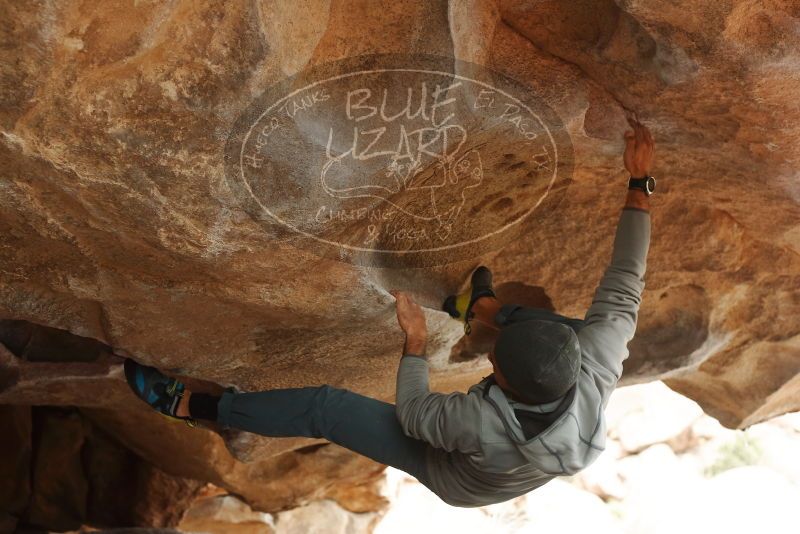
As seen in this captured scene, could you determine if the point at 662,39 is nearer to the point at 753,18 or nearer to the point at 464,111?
the point at 753,18

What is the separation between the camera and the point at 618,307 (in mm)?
1881

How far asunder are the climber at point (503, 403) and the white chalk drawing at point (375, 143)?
284 mm

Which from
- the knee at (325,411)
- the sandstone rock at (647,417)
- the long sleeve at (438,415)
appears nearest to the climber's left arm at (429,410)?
the long sleeve at (438,415)

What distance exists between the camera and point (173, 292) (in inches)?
79.9

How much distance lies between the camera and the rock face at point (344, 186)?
148cm

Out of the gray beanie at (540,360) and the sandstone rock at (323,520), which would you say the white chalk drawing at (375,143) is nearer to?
the gray beanie at (540,360)

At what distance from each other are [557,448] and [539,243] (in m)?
0.95

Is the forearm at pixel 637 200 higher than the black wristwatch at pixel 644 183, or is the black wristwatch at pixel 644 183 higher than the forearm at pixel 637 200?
the black wristwatch at pixel 644 183

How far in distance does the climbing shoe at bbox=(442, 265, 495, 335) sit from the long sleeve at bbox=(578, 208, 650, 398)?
439mm

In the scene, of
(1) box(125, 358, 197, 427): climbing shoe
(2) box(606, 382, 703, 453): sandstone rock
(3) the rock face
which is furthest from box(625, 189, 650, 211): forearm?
(2) box(606, 382, 703, 453): sandstone rock

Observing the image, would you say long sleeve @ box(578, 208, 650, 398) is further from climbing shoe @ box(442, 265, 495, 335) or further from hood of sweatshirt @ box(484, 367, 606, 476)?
climbing shoe @ box(442, 265, 495, 335)

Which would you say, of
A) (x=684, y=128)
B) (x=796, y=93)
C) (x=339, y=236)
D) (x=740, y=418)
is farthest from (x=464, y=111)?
(x=740, y=418)

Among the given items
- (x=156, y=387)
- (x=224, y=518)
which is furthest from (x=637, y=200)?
(x=224, y=518)

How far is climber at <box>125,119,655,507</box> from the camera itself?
1.65 m
